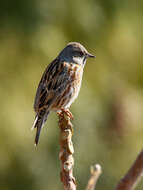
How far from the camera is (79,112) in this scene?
11133 mm

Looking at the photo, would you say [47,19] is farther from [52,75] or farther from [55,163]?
[52,75]

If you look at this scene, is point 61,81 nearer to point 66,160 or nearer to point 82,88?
point 66,160

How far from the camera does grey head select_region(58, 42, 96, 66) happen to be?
543 centimetres

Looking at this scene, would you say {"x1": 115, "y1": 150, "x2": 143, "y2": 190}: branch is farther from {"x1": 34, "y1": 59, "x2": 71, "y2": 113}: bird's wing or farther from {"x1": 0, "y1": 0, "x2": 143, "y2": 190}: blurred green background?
{"x1": 0, "y1": 0, "x2": 143, "y2": 190}: blurred green background

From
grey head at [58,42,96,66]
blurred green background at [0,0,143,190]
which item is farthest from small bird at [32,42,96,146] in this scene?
blurred green background at [0,0,143,190]

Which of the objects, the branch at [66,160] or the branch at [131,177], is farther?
the branch at [66,160]

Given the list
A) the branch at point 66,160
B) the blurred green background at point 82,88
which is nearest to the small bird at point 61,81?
the branch at point 66,160

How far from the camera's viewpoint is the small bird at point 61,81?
530 centimetres

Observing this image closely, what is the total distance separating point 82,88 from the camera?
11758 millimetres

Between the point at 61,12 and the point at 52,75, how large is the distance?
734cm

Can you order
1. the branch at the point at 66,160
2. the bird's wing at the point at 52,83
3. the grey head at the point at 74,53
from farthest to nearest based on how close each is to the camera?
the grey head at the point at 74,53 → the bird's wing at the point at 52,83 → the branch at the point at 66,160

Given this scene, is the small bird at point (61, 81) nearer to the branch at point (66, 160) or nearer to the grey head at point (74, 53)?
the grey head at point (74, 53)

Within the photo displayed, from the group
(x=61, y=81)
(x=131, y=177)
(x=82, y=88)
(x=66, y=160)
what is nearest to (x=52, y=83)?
(x=61, y=81)

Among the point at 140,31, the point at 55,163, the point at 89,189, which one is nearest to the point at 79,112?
the point at 55,163
